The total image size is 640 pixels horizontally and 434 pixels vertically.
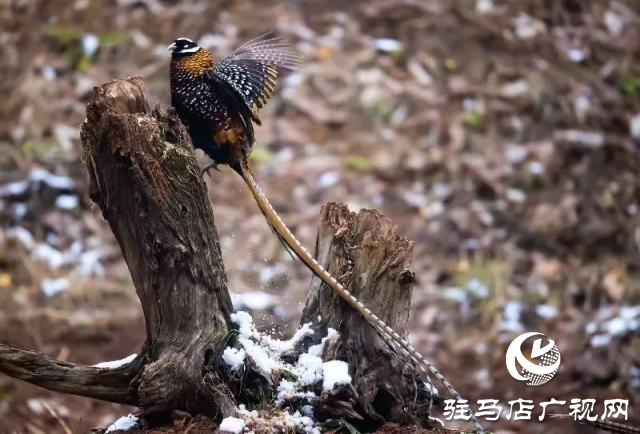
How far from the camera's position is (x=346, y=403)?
10.1 feet

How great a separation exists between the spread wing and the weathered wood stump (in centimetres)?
48

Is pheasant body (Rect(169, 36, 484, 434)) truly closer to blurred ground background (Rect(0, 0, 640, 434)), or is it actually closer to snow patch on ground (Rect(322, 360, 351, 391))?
snow patch on ground (Rect(322, 360, 351, 391))

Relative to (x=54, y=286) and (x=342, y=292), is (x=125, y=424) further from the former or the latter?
(x=54, y=286)

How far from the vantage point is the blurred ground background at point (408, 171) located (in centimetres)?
625

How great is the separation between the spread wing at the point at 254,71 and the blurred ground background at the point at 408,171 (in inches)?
84.9

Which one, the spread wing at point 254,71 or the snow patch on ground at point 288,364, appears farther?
the spread wing at point 254,71

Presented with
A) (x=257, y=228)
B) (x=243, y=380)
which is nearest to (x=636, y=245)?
(x=257, y=228)

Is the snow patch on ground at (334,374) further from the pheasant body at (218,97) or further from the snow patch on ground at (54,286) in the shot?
the snow patch on ground at (54,286)

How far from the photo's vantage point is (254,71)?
12.2ft

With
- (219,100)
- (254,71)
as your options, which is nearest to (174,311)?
(219,100)

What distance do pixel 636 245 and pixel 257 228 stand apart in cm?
303

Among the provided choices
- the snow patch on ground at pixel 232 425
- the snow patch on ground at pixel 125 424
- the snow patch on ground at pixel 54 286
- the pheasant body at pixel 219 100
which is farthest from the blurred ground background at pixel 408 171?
the snow patch on ground at pixel 232 425

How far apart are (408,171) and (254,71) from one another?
412 centimetres

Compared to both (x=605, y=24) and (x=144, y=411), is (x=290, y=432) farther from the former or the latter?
(x=605, y=24)
